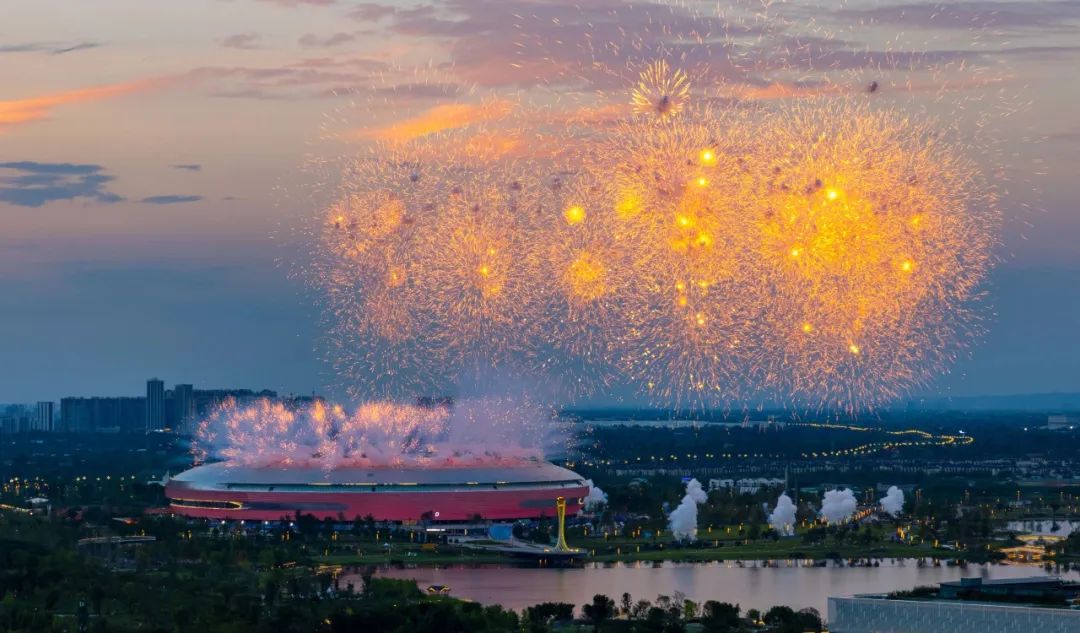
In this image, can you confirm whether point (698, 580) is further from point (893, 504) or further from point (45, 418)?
point (45, 418)

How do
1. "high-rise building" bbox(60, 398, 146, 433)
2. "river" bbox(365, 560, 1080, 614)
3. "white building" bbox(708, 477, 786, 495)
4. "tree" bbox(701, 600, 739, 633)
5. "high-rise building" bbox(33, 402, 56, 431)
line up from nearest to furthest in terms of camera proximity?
"tree" bbox(701, 600, 739, 633)
"river" bbox(365, 560, 1080, 614)
"white building" bbox(708, 477, 786, 495)
"high-rise building" bbox(60, 398, 146, 433)
"high-rise building" bbox(33, 402, 56, 431)

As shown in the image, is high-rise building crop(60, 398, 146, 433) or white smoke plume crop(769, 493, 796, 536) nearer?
white smoke plume crop(769, 493, 796, 536)

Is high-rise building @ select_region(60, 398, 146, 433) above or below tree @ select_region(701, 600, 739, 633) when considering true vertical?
above

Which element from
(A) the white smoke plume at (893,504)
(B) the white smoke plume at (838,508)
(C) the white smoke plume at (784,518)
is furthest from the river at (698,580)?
(A) the white smoke plume at (893,504)

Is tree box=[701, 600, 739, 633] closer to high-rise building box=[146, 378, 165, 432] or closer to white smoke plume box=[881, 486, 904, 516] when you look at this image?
white smoke plume box=[881, 486, 904, 516]

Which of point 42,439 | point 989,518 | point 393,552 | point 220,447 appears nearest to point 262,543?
point 393,552

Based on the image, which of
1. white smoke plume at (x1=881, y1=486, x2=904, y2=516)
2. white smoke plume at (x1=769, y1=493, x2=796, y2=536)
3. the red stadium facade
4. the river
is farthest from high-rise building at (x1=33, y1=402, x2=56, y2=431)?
the river

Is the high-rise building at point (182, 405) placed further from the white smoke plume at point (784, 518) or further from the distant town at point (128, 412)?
the white smoke plume at point (784, 518)
